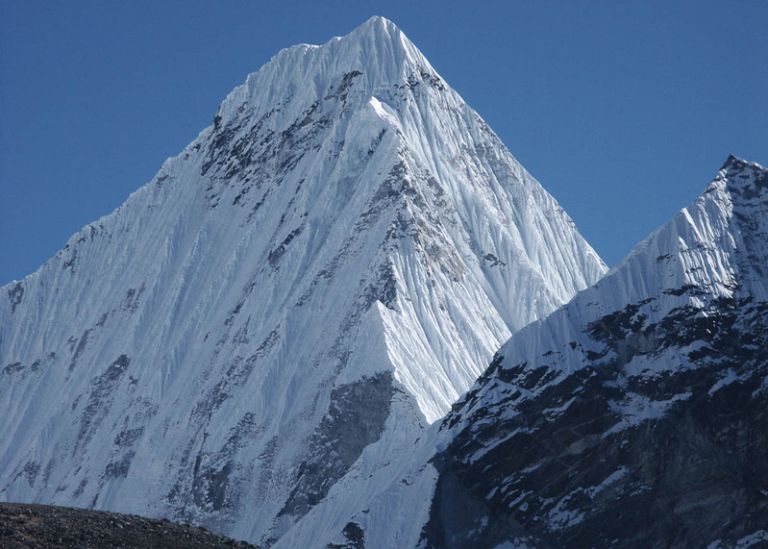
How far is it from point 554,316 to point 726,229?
14.2 m

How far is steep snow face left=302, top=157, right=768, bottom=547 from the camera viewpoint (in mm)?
153375

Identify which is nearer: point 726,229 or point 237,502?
point 726,229

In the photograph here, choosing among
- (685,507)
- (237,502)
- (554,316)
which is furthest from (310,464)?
(685,507)

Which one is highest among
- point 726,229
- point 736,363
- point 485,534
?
point 726,229

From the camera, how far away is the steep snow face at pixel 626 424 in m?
153

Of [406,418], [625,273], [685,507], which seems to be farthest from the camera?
[406,418]

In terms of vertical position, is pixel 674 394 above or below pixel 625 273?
below

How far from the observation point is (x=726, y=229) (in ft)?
544

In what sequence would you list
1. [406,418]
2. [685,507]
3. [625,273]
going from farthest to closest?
1. [406,418]
2. [625,273]
3. [685,507]

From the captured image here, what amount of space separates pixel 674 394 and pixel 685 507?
326 inches

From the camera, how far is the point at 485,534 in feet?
517

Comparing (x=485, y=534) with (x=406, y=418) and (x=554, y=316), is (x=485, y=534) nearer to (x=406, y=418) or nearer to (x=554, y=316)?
(x=554, y=316)

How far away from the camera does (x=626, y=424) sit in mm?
156375

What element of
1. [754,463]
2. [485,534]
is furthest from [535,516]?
[754,463]
